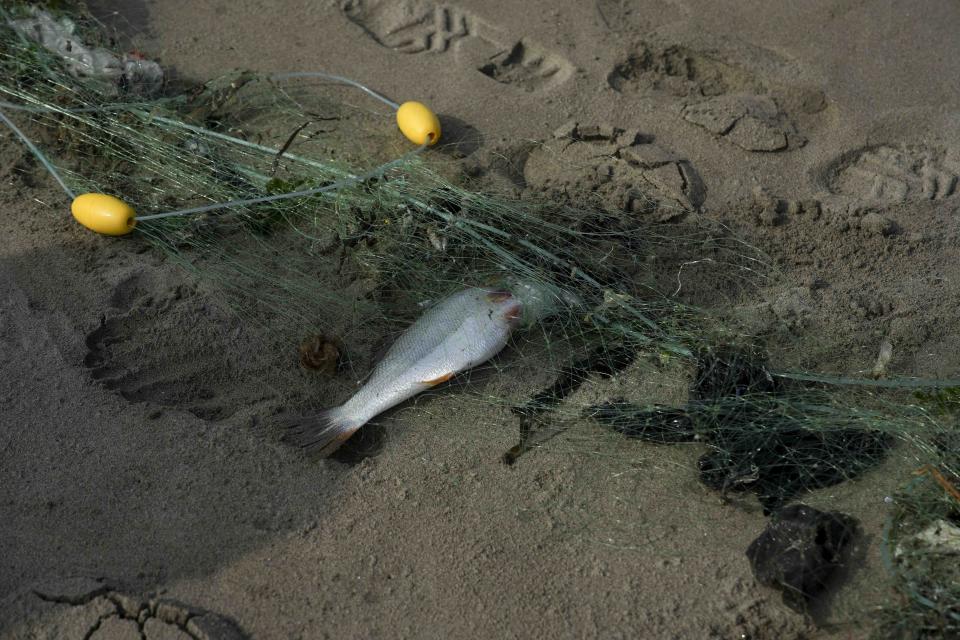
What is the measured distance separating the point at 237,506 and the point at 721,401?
1995 mm

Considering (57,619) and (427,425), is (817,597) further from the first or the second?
(57,619)

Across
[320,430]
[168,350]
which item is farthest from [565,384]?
[168,350]

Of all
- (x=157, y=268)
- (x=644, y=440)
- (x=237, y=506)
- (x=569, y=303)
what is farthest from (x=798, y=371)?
(x=157, y=268)

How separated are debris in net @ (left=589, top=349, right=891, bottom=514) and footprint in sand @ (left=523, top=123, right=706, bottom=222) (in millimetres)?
A: 1110

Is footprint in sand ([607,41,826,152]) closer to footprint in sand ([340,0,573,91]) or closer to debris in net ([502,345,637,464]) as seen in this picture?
footprint in sand ([340,0,573,91])

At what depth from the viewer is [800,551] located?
3.05m

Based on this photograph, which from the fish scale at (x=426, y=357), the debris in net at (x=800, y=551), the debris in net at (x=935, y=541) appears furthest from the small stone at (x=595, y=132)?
the debris in net at (x=935, y=541)

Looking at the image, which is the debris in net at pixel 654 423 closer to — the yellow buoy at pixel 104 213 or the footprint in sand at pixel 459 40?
the footprint in sand at pixel 459 40

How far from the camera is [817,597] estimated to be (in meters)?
3.06

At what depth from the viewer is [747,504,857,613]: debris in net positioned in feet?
9.92

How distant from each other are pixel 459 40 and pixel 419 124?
1.02 meters

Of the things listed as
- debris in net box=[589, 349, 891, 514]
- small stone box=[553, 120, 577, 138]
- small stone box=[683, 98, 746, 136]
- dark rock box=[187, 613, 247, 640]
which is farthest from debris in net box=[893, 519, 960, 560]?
small stone box=[553, 120, 577, 138]

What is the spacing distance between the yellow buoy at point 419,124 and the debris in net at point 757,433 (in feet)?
6.13

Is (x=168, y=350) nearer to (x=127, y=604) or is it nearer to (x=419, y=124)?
(x=127, y=604)
